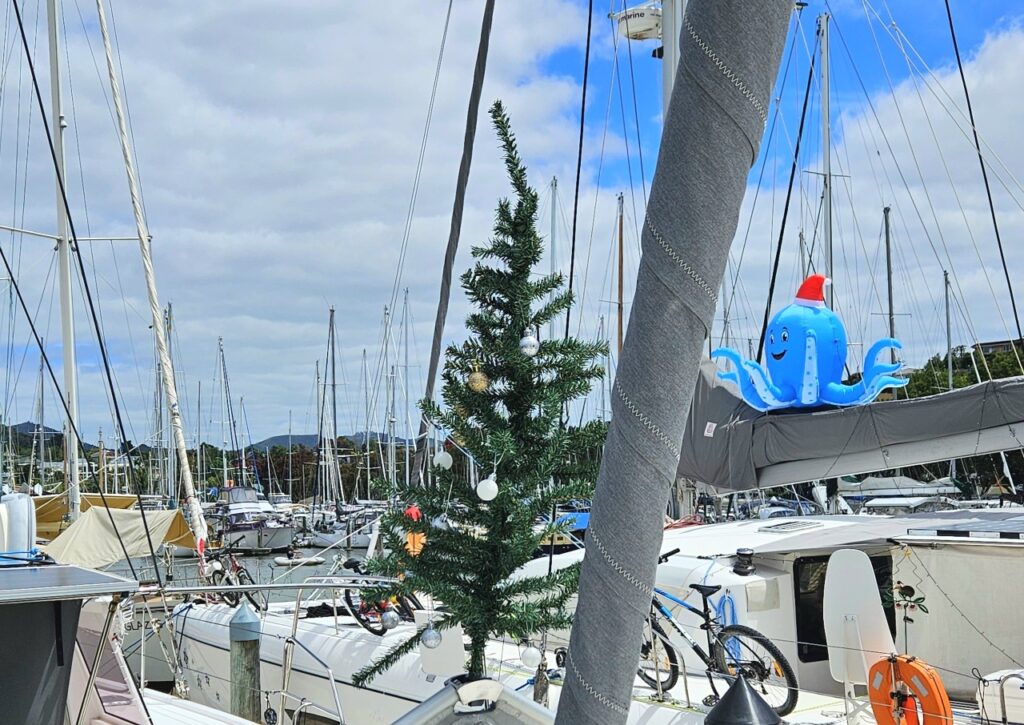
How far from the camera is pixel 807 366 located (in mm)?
9609

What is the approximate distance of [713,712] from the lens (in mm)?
4680

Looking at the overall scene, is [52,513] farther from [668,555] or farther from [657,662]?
[657,662]

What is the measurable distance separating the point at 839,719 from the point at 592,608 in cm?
659

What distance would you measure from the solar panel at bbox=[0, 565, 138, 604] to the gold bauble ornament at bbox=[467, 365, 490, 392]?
1802mm

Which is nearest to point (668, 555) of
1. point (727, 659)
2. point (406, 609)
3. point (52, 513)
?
point (727, 659)

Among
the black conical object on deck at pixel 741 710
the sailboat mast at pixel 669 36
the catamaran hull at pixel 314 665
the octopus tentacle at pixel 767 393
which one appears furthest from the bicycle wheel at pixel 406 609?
the black conical object on deck at pixel 741 710

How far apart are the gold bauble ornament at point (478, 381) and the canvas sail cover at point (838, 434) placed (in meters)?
2.81

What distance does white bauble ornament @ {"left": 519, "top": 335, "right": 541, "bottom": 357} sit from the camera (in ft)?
16.4

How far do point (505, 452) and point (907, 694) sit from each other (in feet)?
11.3

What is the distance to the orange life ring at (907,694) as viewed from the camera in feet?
20.9

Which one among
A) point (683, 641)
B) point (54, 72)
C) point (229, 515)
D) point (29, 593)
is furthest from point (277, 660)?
point (229, 515)

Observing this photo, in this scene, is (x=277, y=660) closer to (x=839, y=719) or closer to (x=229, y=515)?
(x=839, y=719)

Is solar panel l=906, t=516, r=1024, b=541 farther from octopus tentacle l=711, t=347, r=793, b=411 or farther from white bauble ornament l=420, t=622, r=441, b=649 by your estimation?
white bauble ornament l=420, t=622, r=441, b=649

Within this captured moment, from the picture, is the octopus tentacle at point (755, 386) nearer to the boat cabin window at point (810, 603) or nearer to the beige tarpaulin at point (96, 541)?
the boat cabin window at point (810, 603)
